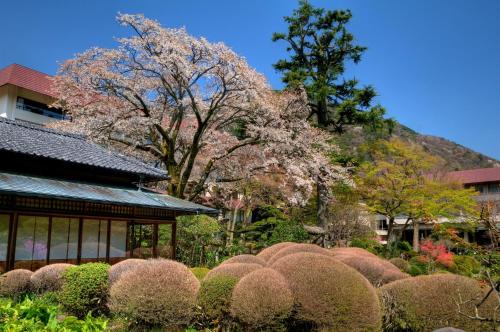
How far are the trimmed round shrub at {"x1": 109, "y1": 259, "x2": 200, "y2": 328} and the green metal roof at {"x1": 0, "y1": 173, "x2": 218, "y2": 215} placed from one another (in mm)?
5536

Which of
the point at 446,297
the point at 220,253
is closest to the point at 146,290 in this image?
the point at 446,297

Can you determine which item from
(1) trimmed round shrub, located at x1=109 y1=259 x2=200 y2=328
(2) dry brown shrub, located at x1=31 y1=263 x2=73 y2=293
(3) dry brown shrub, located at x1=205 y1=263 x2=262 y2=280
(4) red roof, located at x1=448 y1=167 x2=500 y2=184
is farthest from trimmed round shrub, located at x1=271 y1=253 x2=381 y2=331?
(4) red roof, located at x1=448 y1=167 x2=500 y2=184

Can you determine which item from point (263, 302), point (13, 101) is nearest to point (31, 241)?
point (263, 302)

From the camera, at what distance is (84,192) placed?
13.4 metres

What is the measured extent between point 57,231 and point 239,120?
10.7m

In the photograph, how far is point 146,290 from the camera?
710cm

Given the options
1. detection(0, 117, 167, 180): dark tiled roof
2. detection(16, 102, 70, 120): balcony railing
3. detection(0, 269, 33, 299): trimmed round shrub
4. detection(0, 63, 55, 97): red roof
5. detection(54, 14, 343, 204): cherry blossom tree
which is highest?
detection(0, 63, 55, 97): red roof

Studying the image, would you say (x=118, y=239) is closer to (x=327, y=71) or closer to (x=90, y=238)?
(x=90, y=238)

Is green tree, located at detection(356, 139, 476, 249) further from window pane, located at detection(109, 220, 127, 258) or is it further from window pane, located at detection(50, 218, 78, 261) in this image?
window pane, located at detection(50, 218, 78, 261)

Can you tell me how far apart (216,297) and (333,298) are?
6.31 ft

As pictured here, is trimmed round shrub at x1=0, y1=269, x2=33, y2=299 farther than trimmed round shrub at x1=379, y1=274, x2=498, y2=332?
Yes

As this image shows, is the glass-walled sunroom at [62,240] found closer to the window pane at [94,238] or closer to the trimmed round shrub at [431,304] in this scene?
the window pane at [94,238]

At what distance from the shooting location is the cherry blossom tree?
18.7 meters

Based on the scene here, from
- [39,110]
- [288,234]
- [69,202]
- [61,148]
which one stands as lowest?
[288,234]
